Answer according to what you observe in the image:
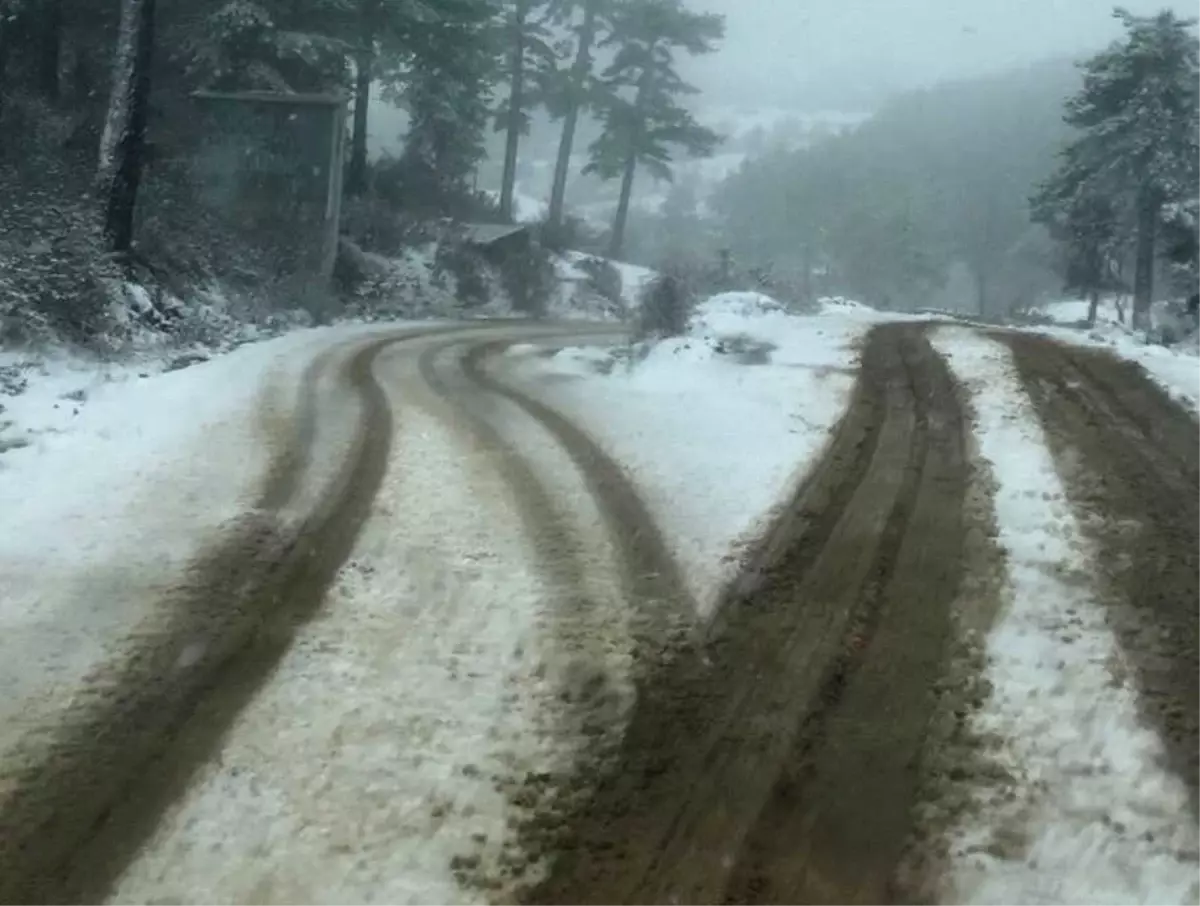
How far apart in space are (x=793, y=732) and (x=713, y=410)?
6.41 metres

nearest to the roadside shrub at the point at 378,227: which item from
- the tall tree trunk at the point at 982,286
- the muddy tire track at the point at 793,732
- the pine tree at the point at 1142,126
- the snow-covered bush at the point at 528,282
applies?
the snow-covered bush at the point at 528,282

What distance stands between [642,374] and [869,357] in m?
2.98

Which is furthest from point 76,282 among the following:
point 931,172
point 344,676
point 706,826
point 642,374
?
point 931,172

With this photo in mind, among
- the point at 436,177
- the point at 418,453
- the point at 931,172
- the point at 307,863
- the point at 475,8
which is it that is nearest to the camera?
the point at 307,863

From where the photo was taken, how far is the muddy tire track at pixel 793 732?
391 centimetres

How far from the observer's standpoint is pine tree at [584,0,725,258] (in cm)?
4434

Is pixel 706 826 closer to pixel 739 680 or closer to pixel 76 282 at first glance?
pixel 739 680

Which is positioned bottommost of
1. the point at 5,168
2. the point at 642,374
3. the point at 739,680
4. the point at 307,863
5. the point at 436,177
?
the point at 307,863

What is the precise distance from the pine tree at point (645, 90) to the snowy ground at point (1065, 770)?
3993cm

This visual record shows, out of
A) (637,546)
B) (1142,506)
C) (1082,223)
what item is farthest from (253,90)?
(1082,223)

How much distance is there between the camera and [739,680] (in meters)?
5.32

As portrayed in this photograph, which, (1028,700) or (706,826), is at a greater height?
(1028,700)

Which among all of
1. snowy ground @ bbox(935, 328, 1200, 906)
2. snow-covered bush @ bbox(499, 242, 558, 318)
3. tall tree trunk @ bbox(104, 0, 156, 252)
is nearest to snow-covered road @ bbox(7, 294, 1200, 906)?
snowy ground @ bbox(935, 328, 1200, 906)

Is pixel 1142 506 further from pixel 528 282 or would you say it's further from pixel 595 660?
pixel 528 282
